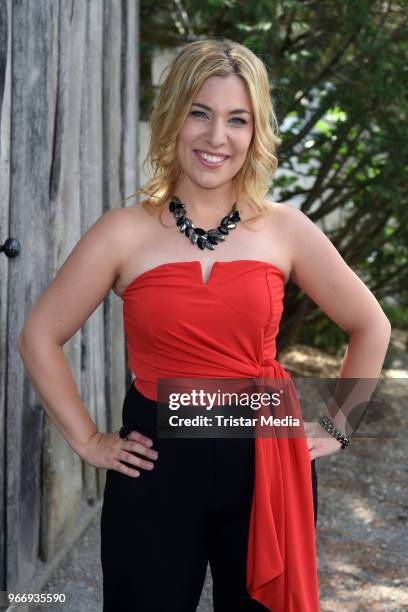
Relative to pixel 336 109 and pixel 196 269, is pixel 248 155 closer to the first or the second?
pixel 196 269

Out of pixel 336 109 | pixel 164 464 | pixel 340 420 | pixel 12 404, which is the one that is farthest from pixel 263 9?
pixel 164 464

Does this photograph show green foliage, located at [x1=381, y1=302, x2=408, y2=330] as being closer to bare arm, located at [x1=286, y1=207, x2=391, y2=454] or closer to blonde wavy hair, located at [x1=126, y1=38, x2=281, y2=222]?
bare arm, located at [x1=286, y1=207, x2=391, y2=454]

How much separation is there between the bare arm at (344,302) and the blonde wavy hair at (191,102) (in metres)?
0.12

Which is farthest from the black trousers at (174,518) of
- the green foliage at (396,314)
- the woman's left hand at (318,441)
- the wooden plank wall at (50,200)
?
the green foliage at (396,314)

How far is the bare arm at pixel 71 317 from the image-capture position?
2.09 metres

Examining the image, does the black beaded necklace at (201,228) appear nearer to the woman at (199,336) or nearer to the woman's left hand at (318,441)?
the woman at (199,336)

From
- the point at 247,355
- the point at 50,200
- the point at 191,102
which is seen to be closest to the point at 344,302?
the point at 247,355

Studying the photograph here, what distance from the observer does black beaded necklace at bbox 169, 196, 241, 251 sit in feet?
6.93

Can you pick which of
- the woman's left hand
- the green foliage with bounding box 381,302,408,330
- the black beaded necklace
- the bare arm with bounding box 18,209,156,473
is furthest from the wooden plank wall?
the green foliage with bounding box 381,302,408,330

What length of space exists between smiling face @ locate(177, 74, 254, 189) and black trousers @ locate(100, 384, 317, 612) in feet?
1.79

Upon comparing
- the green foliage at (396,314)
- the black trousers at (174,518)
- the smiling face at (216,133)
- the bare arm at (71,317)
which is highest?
the smiling face at (216,133)

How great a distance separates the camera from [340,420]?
7.79 ft

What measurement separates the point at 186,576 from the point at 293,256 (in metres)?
0.78

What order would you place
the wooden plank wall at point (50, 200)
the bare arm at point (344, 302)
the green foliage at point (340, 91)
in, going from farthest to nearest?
1. the green foliage at point (340, 91)
2. the wooden plank wall at point (50, 200)
3. the bare arm at point (344, 302)
